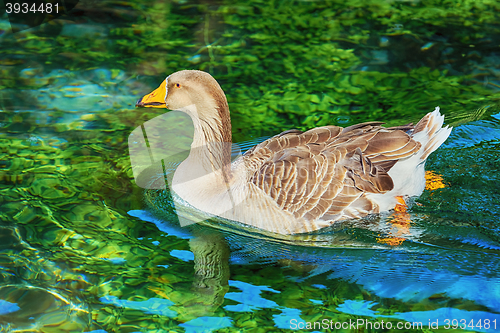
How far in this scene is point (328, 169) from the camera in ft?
18.8

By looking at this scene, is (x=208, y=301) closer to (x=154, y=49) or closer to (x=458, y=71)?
(x=154, y=49)

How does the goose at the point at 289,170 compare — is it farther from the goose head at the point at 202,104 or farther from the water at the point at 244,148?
the water at the point at 244,148

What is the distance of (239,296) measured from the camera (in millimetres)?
4852

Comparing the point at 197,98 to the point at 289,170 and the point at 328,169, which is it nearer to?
the point at 289,170

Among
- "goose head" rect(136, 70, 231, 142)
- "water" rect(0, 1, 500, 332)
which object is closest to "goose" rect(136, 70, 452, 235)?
"goose head" rect(136, 70, 231, 142)

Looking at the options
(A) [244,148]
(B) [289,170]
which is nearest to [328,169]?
(B) [289,170]

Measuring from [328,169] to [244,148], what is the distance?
1.87 meters

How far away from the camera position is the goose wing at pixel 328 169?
565 cm

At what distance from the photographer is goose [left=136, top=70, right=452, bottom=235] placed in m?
5.62

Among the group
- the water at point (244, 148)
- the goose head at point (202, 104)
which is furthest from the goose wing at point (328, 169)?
the goose head at point (202, 104)

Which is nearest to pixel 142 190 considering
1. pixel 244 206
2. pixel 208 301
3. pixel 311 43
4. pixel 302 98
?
pixel 244 206

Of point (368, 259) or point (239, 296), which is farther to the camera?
point (368, 259)

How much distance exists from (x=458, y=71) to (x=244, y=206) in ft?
16.8

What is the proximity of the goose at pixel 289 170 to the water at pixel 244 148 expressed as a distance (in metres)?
0.24
